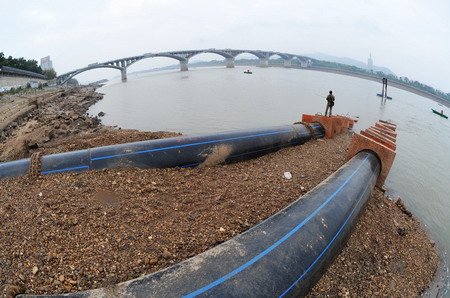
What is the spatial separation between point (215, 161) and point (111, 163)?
303cm

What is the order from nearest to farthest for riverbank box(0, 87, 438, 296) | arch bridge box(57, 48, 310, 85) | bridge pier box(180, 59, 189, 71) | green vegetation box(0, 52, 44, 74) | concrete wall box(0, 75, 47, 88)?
riverbank box(0, 87, 438, 296) → concrete wall box(0, 75, 47, 88) → green vegetation box(0, 52, 44, 74) → arch bridge box(57, 48, 310, 85) → bridge pier box(180, 59, 189, 71)

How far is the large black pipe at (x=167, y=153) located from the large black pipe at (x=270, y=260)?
368 centimetres

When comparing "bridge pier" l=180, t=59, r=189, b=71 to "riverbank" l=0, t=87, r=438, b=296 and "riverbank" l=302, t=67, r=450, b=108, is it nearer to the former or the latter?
"riverbank" l=302, t=67, r=450, b=108

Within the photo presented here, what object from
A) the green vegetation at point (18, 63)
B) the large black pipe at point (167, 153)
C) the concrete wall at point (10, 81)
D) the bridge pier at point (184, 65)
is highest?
the bridge pier at point (184, 65)

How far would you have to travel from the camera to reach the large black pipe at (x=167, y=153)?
6.30m

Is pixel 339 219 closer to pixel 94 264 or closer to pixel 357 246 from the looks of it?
pixel 357 246

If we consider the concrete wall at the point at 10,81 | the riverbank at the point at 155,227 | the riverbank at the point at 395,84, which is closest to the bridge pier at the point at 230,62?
the riverbank at the point at 395,84

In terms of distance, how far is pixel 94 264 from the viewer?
375 centimetres

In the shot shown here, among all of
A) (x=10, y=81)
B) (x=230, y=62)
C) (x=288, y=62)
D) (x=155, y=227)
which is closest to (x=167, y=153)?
(x=155, y=227)

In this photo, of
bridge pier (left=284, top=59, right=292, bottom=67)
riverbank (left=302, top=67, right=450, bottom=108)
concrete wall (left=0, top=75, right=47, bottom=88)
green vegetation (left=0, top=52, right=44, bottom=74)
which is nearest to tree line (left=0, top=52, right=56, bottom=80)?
green vegetation (left=0, top=52, right=44, bottom=74)

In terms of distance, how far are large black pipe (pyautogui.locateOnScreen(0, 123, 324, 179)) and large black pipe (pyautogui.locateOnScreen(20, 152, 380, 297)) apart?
368 cm

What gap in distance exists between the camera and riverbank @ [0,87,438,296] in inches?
148

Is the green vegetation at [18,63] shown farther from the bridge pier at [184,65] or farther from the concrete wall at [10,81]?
the bridge pier at [184,65]

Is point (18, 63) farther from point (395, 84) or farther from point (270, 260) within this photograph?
point (395, 84)
